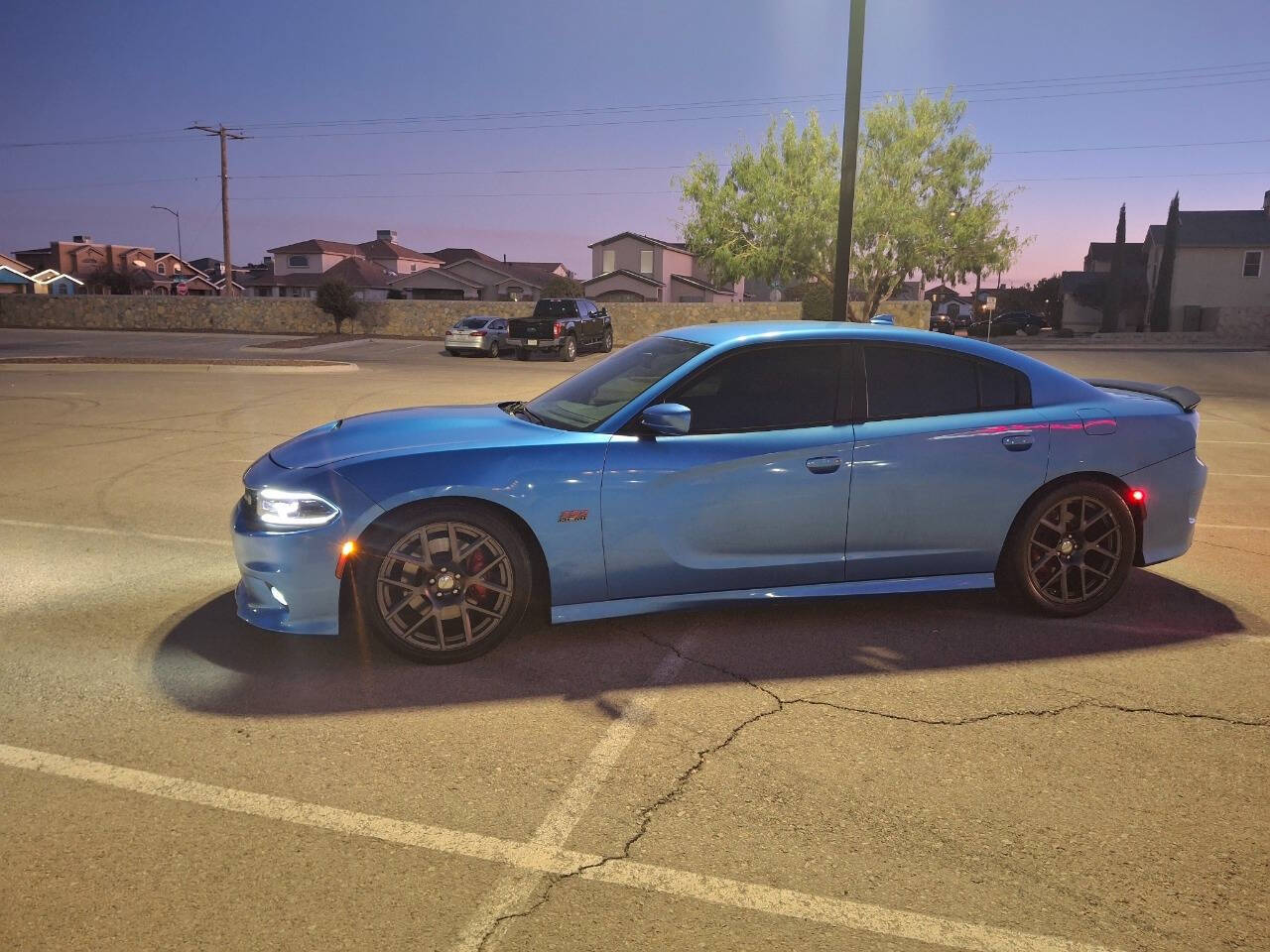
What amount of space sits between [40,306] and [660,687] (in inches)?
2382

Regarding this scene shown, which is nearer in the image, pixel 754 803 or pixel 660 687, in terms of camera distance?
pixel 754 803

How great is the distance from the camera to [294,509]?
435 cm

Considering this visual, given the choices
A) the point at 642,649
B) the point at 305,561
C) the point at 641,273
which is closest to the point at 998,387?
the point at 642,649

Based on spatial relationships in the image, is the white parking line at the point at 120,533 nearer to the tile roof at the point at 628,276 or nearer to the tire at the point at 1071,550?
the tire at the point at 1071,550

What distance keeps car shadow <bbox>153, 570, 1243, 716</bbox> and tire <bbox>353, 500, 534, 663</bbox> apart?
14cm

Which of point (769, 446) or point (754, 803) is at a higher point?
point (769, 446)

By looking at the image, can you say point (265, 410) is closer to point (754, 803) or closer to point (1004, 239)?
point (754, 803)

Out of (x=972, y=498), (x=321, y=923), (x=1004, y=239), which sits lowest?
(x=321, y=923)

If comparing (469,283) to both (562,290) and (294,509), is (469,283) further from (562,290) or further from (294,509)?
(294,509)

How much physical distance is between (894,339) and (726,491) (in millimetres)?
1338

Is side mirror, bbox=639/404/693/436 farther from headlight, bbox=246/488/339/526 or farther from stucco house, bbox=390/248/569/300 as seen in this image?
stucco house, bbox=390/248/569/300

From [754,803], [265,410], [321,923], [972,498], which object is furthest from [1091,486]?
[265,410]

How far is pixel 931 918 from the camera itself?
2.68 m

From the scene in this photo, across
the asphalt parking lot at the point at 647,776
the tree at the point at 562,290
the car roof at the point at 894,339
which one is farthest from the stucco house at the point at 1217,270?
the asphalt parking lot at the point at 647,776
